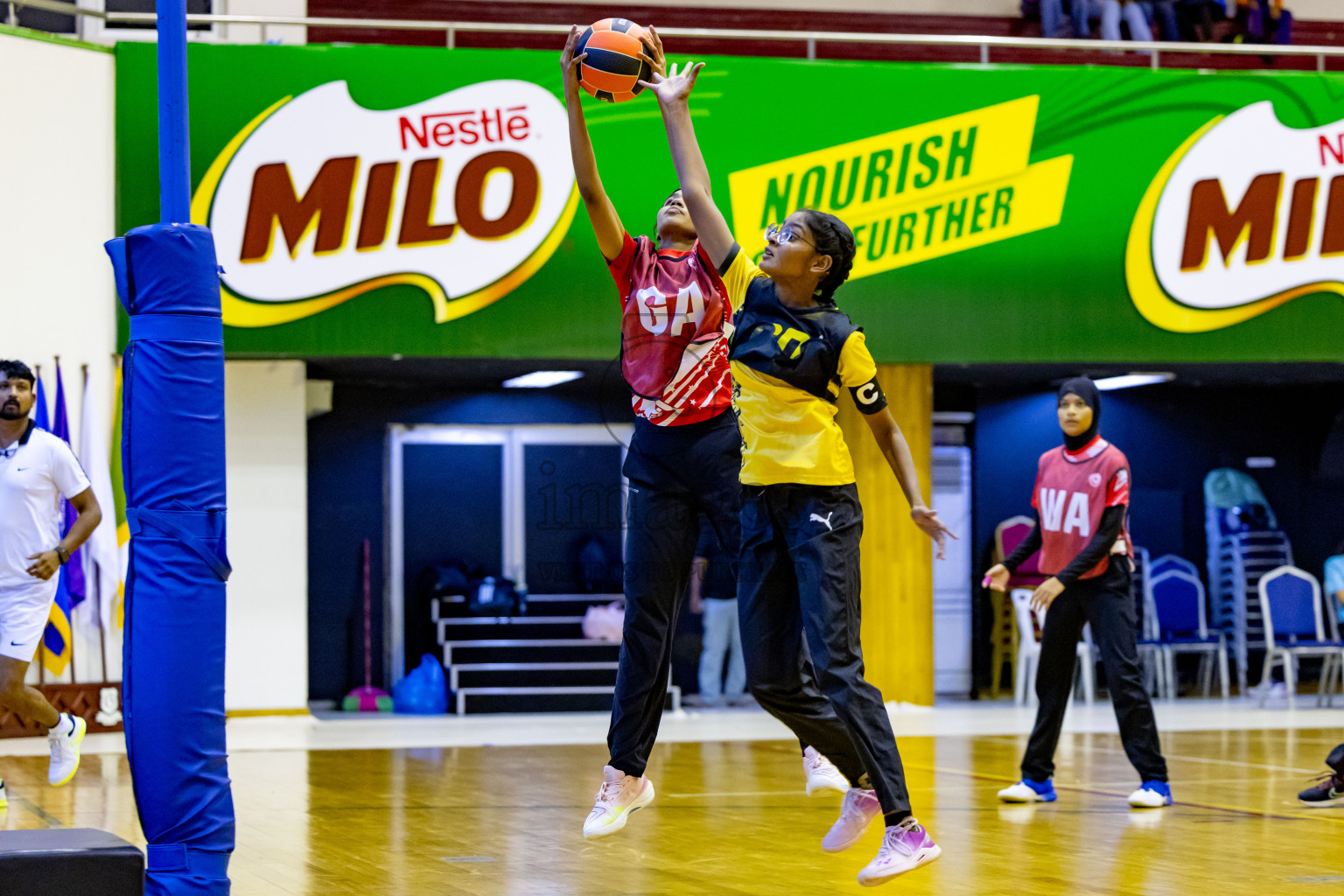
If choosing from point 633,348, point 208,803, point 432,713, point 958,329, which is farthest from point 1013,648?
point 208,803

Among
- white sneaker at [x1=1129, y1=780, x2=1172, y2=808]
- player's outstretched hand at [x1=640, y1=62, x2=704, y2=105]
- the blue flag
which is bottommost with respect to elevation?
white sneaker at [x1=1129, y1=780, x2=1172, y2=808]

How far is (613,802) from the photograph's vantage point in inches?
194

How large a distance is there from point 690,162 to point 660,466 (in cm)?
100

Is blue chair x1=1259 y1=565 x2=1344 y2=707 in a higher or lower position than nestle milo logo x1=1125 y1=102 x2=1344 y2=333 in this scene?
lower

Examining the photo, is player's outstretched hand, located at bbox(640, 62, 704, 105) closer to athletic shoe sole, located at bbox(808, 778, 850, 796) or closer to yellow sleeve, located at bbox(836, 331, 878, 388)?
yellow sleeve, located at bbox(836, 331, 878, 388)

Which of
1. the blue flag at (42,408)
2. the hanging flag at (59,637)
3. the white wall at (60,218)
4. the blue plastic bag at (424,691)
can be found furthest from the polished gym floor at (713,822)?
the blue plastic bag at (424,691)

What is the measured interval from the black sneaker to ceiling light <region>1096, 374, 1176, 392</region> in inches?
292

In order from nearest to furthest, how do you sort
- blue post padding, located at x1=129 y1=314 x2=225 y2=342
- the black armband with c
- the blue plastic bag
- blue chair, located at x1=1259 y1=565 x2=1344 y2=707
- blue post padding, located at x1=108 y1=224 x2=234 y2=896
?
blue post padding, located at x1=108 y1=224 x2=234 y2=896 < blue post padding, located at x1=129 y1=314 x2=225 y2=342 < the black armband with c < the blue plastic bag < blue chair, located at x1=1259 y1=565 x2=1344 y2=707

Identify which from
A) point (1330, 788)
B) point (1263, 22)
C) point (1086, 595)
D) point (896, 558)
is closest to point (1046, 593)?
point (1086, 595)

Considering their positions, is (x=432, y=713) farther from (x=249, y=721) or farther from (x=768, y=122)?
(x=768, y=122)

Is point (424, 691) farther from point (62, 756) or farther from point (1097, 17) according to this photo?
point (1097, 17)

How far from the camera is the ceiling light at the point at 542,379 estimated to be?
12946mm

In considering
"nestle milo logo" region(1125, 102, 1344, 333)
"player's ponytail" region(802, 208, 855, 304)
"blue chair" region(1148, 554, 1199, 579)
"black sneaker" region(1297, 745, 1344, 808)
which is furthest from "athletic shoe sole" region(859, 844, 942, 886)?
"blue chair" region(1148, 554, 1199, 579)

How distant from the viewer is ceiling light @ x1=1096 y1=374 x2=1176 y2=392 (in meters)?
14.1
